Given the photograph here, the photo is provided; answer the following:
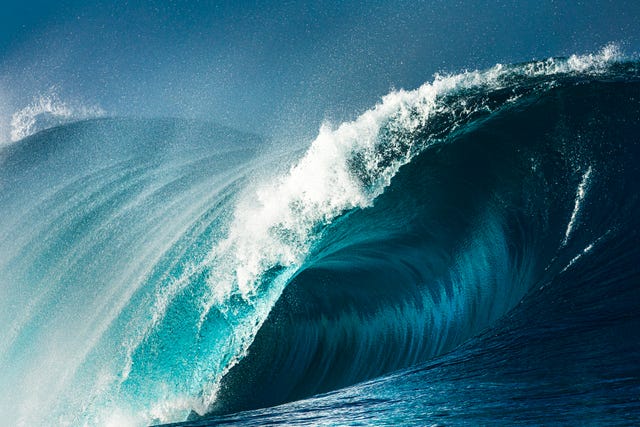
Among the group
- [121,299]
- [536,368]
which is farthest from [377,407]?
[121,299]

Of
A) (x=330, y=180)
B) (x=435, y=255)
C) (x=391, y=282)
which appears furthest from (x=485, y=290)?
(x=330, y=180)

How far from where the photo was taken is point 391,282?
22.3ft

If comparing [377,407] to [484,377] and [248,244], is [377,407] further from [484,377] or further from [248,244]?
[248,244]

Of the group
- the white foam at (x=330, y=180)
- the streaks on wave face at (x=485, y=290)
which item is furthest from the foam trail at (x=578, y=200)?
the white foam at (x=330, y=180)

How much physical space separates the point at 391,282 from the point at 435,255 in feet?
2.87

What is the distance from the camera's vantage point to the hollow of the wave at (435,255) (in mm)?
5078

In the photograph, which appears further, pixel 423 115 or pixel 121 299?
pixel 121 299

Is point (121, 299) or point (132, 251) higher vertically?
point (132, 251)

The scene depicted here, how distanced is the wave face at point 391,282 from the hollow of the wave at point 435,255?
2 cm

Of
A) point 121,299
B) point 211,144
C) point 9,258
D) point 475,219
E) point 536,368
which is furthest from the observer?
point 211,144

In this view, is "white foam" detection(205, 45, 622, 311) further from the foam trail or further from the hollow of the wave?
the foam trail

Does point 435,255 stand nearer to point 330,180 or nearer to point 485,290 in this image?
point 485,290

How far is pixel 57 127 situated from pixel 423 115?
15.2m

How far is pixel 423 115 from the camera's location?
636 centimetres
